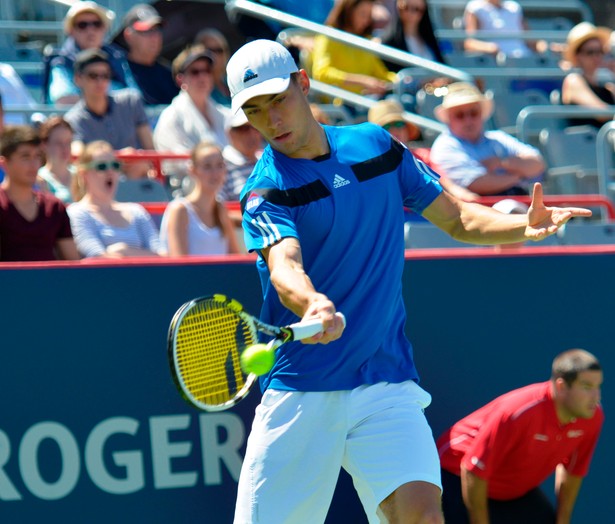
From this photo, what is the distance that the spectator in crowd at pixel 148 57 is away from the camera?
9164mm

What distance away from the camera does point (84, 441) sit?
16.2 feet

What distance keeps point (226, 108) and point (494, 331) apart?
4.15 metres

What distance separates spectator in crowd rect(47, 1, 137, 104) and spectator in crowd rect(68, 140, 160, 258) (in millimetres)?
2242

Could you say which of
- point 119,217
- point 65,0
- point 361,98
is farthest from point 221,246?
point 65,0

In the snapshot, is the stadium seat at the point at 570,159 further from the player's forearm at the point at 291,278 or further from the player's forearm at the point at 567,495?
the player's forearm at the point at 291,278

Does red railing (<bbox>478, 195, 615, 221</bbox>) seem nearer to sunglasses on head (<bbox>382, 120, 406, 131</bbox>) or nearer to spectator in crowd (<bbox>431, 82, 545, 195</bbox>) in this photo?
spectator in crowd (<bbox>431, 82, 545, 195</bbox>)

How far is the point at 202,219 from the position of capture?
6.52 metres

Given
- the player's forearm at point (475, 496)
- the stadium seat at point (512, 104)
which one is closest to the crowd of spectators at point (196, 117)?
the stadium seat at point (512, 104)

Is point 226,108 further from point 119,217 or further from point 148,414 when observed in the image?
point 148,414

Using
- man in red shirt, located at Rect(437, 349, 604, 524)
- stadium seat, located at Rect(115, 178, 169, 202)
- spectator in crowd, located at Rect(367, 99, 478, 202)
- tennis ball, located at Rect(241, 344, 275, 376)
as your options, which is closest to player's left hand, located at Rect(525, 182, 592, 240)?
tennis ball, located at Rect(241, 344, 275, 376)

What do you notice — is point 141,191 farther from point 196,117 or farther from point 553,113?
point 553,113

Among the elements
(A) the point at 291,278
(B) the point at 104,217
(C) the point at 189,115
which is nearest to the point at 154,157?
(C) the point at 189,115

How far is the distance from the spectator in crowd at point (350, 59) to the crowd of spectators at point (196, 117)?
1 cm

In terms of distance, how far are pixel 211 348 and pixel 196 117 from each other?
187 inches
